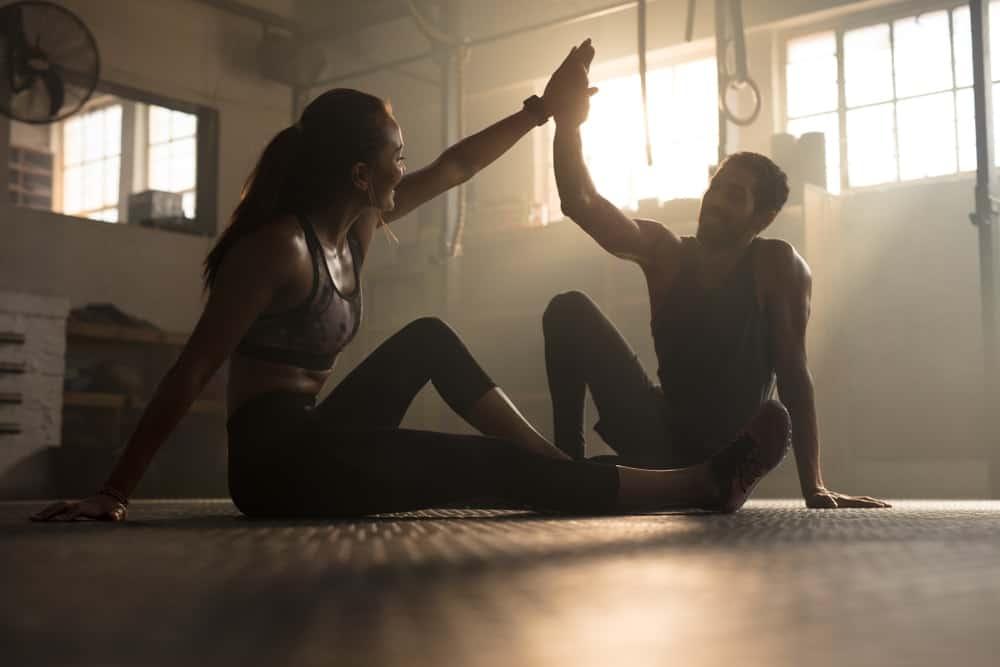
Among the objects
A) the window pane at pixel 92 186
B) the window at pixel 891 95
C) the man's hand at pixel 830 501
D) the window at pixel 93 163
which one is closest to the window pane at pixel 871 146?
the window at pixel 891 95

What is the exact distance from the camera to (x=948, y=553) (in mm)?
1315

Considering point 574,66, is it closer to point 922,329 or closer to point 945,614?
point 945,614

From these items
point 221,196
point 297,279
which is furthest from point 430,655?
point 221,196

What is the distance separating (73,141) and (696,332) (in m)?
8.23

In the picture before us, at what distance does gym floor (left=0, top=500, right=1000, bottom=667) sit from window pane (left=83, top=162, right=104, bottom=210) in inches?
307

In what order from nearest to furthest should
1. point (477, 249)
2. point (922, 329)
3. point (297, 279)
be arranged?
point (297, 279), point (922, 329), point (477, 249)

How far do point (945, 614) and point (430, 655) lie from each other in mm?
400

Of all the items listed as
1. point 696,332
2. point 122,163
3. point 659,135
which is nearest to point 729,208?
point 696,332

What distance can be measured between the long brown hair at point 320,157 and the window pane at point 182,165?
6.00 metres

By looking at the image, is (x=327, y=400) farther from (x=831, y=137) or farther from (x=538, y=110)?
(x=831, y=137)

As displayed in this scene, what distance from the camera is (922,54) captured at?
242 inches

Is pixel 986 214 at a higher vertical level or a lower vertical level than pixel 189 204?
lower

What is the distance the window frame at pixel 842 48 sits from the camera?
6.05 meters

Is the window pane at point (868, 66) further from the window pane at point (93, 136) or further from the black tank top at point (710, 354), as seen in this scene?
the window pane at point (93, 136)
